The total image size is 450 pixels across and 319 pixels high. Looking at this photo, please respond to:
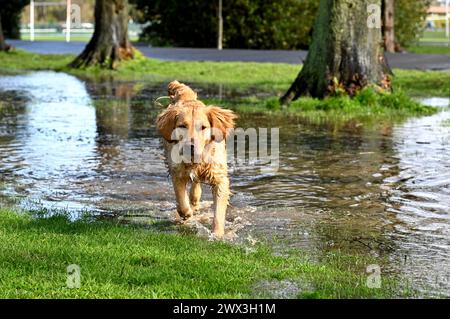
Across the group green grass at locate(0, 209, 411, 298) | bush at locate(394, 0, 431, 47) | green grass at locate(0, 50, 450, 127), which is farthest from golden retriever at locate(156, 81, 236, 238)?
bush at locate(394, 0, 431, 47)

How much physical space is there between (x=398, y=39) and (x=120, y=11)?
50.4ft

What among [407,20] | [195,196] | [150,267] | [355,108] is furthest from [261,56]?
[150,267]

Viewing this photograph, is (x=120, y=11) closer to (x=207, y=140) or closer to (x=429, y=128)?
(x=429, y=128)

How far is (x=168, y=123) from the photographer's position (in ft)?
25.7

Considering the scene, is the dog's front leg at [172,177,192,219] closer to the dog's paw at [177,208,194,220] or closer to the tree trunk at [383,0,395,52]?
the dog's paw at [177,208,194,220]

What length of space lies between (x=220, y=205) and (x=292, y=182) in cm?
268

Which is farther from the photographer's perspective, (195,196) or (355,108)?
(355,108)

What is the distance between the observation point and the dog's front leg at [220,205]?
25.8ft

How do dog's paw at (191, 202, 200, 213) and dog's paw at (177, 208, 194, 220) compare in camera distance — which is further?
dog's paw at (191, 202, 200, 213)

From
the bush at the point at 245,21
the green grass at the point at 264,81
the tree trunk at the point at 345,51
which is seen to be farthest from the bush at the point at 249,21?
the tree trunk at the point at 345,51

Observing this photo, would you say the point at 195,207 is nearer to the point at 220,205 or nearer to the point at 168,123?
the point at 220,205

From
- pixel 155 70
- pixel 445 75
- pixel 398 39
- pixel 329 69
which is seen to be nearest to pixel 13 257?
pixel 329 69

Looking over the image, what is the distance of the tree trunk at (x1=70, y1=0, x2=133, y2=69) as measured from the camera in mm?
29031

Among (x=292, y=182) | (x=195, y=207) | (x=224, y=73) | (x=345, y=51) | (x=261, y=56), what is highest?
(x=261, y=56)
